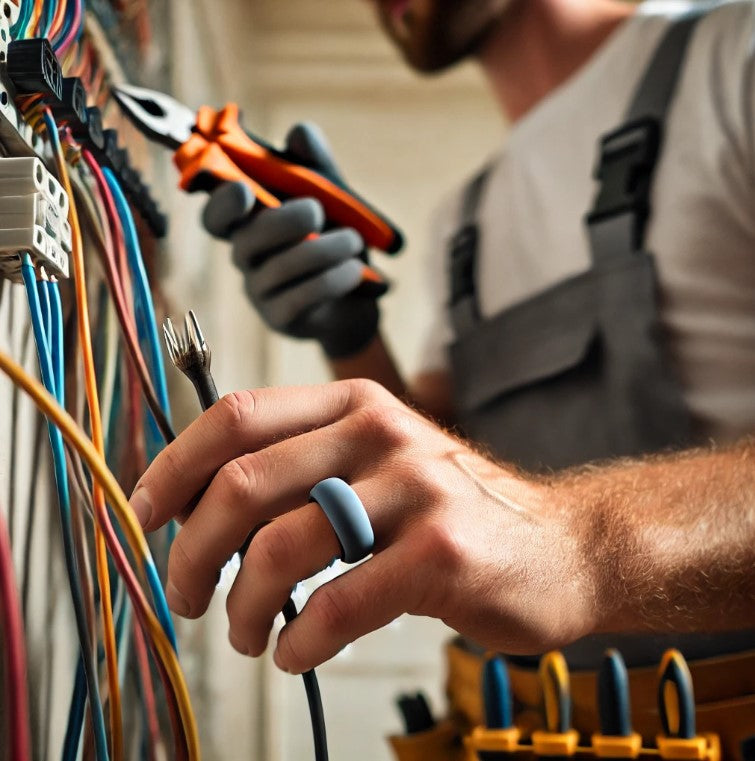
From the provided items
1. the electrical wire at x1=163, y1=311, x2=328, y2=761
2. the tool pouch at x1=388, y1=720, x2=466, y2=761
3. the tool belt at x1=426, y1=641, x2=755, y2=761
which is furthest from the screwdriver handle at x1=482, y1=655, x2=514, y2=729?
the electrical wire at x1=163, y1=311, x2=328, y2=761

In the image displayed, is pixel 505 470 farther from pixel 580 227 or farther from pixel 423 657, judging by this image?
pixel 423 657

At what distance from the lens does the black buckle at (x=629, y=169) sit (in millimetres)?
697

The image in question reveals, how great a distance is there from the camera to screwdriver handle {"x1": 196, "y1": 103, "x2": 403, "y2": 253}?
0.44 metres

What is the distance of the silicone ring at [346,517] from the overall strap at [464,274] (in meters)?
0.63

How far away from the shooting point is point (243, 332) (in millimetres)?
993

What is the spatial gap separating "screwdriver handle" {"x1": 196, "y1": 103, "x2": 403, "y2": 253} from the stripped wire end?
22cm

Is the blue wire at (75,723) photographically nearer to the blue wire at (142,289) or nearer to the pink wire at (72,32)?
the blue wire at (142,289)

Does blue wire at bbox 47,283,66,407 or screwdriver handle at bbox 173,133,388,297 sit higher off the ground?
screwdriver handle at bbox 173,133,388,297

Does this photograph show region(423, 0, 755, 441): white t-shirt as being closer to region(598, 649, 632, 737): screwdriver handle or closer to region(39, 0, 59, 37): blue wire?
region(598, 649, 632, 737): screwdriver handle

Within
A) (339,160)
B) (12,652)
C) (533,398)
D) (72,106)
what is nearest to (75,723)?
(12,652)

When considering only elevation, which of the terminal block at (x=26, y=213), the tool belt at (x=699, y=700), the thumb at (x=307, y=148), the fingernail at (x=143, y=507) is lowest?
the tool belt at (x=699, y=700)

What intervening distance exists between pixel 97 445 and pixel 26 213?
102 millimetres

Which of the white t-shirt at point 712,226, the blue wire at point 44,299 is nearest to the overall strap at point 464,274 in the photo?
the white t-shirt at point 712,226

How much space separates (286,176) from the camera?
47 centimetres
